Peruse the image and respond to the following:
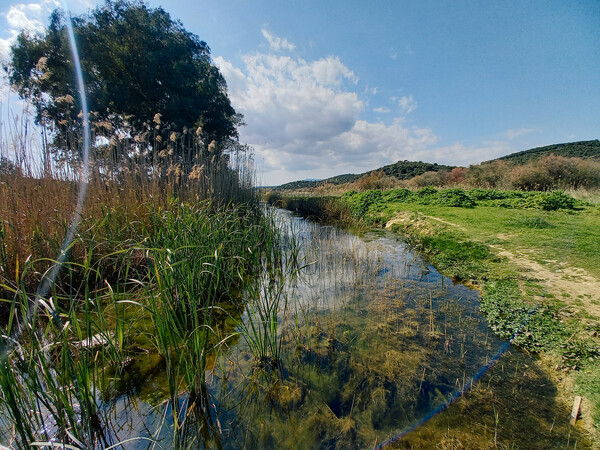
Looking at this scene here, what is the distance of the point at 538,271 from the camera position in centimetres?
331

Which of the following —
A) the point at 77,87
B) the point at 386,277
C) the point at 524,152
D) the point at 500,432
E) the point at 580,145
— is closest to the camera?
the point at 500,432

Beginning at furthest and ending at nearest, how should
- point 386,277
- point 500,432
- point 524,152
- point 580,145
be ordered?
point 524,152, point 580,145, point 386,277, point 500,432

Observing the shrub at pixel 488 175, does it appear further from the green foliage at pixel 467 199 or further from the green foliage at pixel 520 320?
the green foliage at pixel 520 320

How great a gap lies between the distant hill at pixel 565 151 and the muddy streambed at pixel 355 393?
36.5m

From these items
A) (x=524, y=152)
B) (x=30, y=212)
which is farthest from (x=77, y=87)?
(x=524, y=152)

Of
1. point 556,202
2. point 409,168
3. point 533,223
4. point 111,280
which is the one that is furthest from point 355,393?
point 409,168

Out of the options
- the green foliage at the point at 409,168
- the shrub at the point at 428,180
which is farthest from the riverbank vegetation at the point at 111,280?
the green foliage at the point at 409,168

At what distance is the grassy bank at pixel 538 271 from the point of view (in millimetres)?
1894

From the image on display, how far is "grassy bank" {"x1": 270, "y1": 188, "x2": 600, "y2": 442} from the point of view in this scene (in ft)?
6.21

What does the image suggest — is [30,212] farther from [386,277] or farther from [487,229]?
[487,229]

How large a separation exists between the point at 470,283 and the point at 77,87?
14837mm

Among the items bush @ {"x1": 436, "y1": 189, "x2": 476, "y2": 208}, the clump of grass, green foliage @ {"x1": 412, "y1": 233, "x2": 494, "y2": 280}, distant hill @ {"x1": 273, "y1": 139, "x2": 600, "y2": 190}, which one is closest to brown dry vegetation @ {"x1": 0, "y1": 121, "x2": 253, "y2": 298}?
green foliage @ {"x1": 412, "y1": 233, "x2": 494, "y2": 280}

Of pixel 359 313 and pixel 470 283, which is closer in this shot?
pixel 359 313

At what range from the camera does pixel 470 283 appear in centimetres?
342
